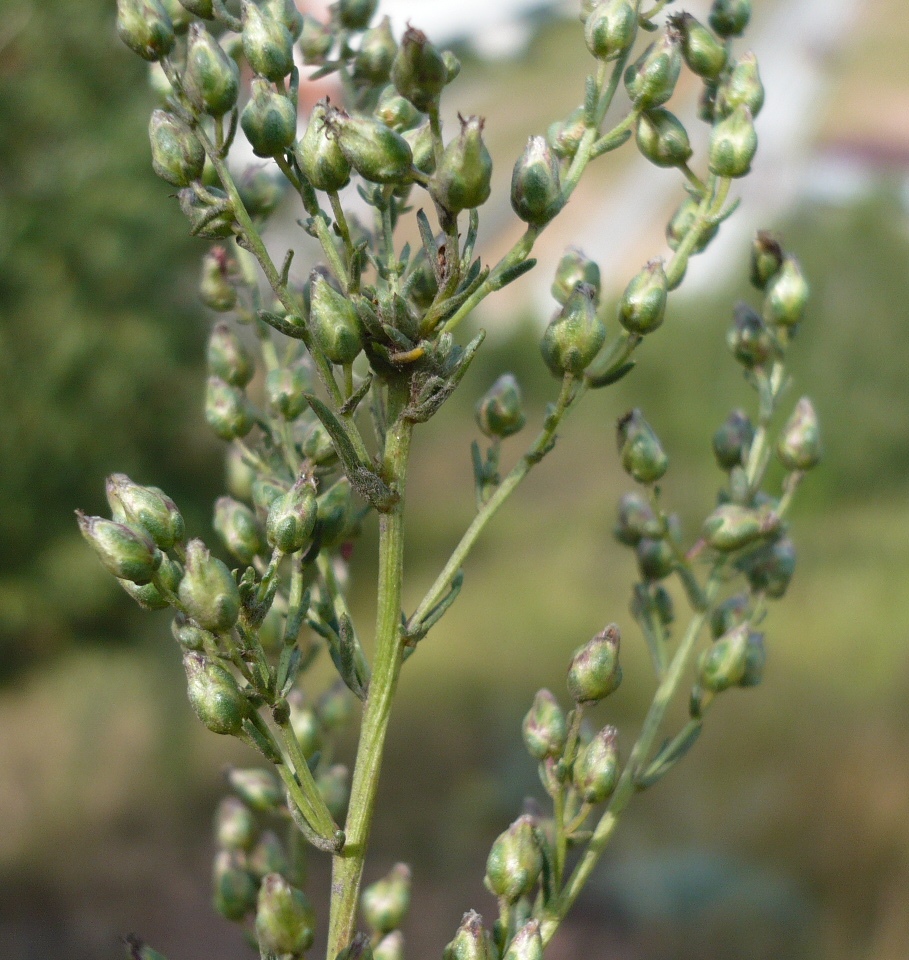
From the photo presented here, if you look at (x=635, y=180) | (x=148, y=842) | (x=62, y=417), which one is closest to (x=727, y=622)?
(x=148, y=842)

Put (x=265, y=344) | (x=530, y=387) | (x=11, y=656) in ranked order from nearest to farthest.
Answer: (x=265, y=344)
(x=11, y=656)
(x=530, y=387)

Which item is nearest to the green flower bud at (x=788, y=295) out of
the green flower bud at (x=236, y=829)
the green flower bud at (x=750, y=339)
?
the green flower bud at (x=750, y=339)

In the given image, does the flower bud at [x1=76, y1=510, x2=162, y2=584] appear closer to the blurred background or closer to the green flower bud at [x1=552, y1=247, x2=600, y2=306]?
the green flower bud at [x1=552, y1=247, x2=600, y2=306]

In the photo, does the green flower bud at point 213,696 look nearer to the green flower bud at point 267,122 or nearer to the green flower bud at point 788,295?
the green flower bud at point 267,122

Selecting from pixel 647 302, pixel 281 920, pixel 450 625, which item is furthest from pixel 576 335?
pixel 450 625

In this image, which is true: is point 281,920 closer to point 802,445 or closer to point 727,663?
point 727,663

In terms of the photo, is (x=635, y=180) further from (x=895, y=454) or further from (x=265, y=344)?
(x=265, y=344)
